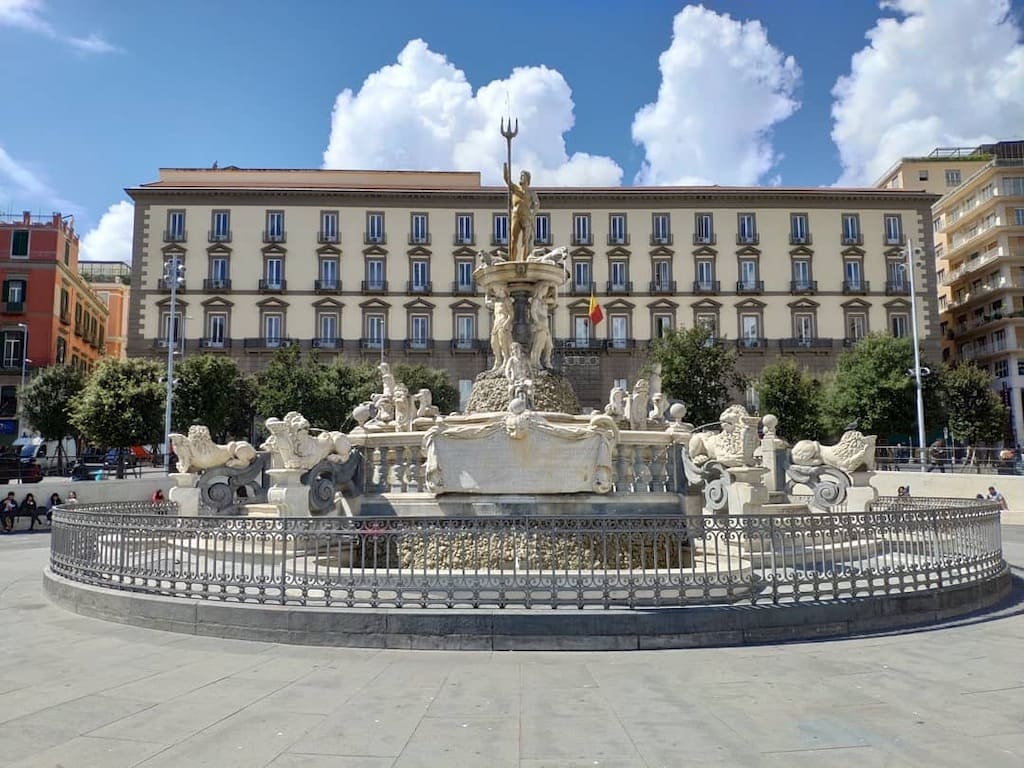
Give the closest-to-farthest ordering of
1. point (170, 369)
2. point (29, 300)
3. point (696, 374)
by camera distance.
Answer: point (170, 369) < point (696, 374) < point (29, 300)

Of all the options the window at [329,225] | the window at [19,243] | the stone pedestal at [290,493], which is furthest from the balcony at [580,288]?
the stone pedestal at [290,493]

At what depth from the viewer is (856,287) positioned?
2223 inches

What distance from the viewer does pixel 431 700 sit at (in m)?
5.79

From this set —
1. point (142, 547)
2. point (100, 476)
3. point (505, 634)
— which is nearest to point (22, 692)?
point (142, 547)

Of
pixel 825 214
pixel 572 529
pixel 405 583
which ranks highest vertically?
pixel 825 214

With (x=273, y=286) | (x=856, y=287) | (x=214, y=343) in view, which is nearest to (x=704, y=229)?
(x=856, y=287)

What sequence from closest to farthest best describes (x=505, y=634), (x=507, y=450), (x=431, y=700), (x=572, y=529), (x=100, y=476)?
(x=431, y=700)
(x=505, y=634)
(x=572, y=529)
(x=507, y=450)
(x=100, y=476)

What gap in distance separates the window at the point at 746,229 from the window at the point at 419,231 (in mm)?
23013

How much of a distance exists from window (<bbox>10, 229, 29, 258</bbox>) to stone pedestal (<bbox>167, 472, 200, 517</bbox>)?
161ft

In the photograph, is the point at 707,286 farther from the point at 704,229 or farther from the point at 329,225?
the point at 329,225

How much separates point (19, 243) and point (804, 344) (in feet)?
183

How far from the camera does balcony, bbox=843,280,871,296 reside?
56219mm

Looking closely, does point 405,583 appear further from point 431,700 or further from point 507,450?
point 507,450

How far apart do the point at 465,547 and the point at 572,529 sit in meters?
1.22
